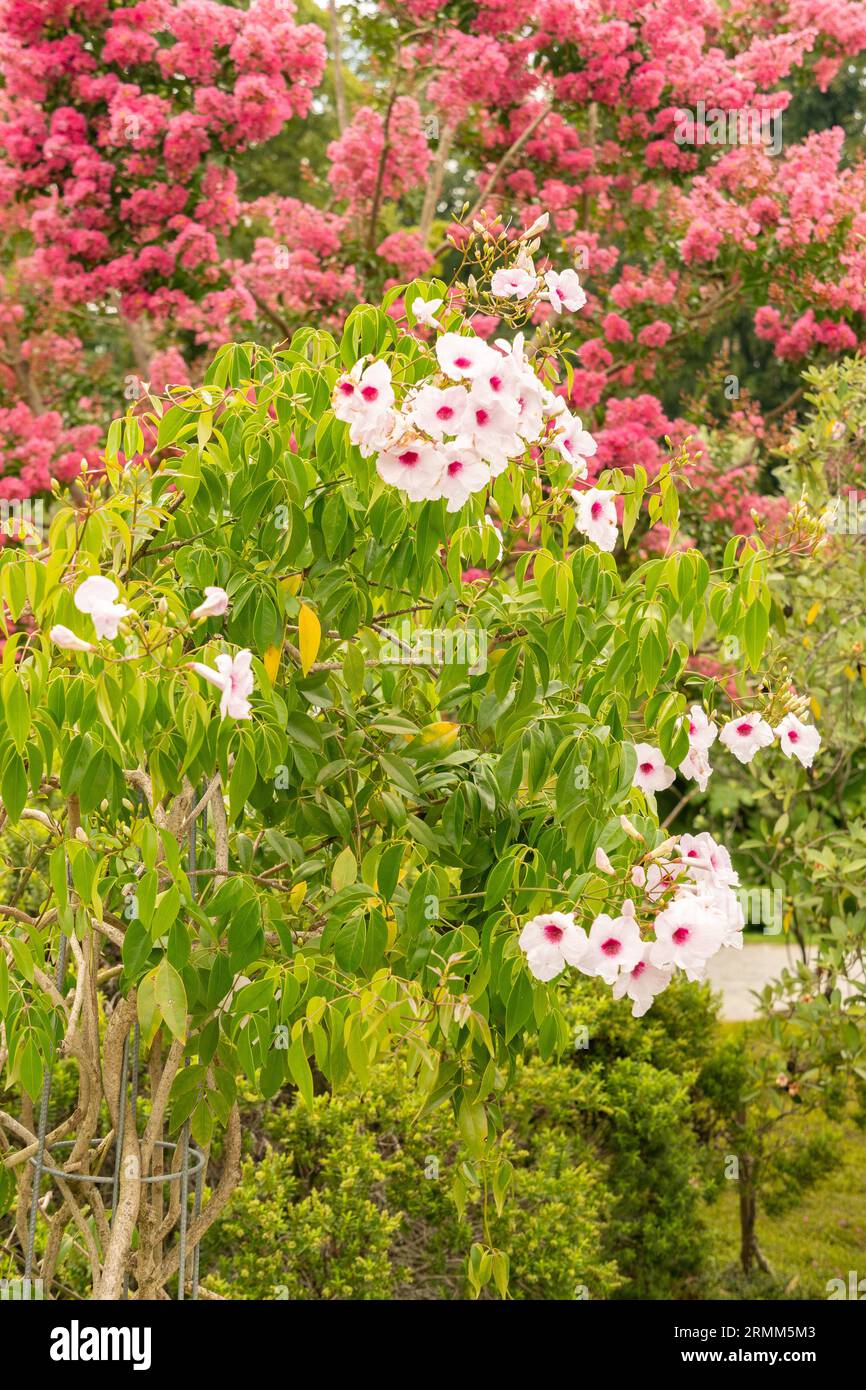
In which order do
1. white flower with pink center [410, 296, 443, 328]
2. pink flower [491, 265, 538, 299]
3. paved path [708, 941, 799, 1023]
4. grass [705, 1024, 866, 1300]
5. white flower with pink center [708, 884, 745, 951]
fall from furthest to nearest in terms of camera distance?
paved path [708, 941, 799, 1023]
grass [705, 1024, 866, 1300]
pink flower [491, 265, 538, 299]
white flower with pink center [410, 296, 443, 328]
white flower with pink center [708, 884, 745, 951]

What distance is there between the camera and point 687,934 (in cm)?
176

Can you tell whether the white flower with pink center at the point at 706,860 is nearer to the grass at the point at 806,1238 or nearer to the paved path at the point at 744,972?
the grass at the point at 806,1238

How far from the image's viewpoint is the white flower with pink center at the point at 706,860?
74.3 inches

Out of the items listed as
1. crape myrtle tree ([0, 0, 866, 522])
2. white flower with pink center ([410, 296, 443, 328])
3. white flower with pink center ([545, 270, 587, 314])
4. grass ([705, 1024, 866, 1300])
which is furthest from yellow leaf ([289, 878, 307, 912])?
crape myrtle tree ([0, 0, 866, 522])

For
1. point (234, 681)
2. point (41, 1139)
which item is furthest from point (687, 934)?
point (41, 1139)

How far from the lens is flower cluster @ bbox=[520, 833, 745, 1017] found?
1.76 meters

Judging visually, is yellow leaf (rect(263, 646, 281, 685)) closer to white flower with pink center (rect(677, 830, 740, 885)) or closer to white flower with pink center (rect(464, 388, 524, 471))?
white flower with pink center (rect(464, 388, 524, 471))

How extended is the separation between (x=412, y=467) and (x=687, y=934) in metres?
0.72

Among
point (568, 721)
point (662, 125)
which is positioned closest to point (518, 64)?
point (662, 125)

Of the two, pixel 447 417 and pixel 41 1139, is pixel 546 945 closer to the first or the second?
pixel 447 417

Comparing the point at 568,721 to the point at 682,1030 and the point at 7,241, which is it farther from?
the point at 7,241

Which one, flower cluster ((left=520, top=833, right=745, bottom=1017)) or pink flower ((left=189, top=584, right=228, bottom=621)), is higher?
pink flower ((left=189, top=584, right=228, bottom=621))

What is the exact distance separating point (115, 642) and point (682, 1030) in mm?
3807

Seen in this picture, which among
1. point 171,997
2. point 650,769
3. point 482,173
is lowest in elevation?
point 171,997
